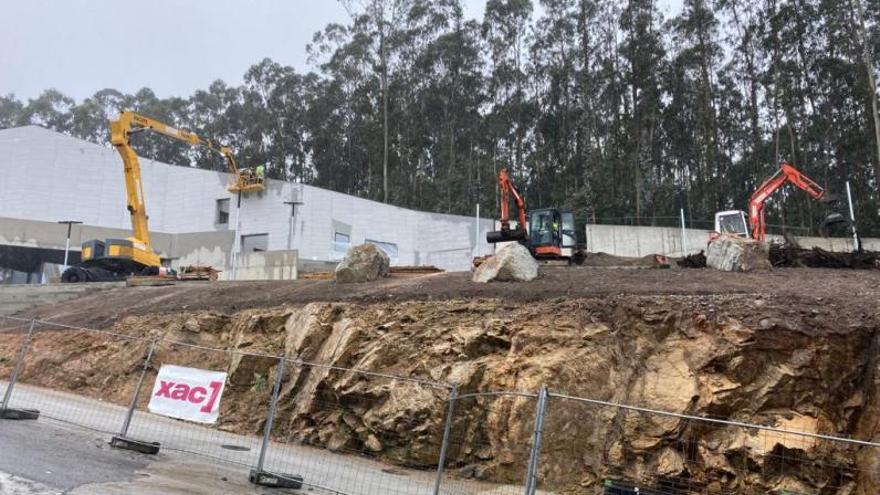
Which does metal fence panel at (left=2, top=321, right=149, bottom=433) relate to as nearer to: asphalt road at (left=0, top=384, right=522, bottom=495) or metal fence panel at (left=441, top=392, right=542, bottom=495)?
asphalt road at (left=0, top=384, right=522, bottom=495)

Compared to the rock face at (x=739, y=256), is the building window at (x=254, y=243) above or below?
above

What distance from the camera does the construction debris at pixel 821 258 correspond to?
56.5 feet

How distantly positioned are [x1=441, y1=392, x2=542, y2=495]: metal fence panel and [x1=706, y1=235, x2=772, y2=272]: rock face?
28.4ft

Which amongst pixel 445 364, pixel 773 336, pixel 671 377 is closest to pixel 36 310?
pixel 445 364

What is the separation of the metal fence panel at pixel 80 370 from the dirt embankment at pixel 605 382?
0.78 m

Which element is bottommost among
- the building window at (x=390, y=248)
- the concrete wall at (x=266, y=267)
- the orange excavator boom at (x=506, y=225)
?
the concrete wall at (x=266, y=267)

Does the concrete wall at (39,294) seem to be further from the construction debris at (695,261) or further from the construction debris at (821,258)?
the construction debris at (821,258)

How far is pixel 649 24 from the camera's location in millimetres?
49594

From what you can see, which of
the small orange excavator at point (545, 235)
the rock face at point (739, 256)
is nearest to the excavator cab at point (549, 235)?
the small orange excavator at point (545, 235)

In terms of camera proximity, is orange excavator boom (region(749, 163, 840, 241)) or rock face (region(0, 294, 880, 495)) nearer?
rock face (region(0, 294, 880, 495))

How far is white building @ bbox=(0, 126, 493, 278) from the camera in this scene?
40438mm

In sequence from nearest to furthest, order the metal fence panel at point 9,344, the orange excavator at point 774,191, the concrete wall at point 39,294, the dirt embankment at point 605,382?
the dirt embankment at point 605,382 < the metal fence panel at point 9,344 < the orange excavator at point 774,191 < the concrete wall at point 39,294

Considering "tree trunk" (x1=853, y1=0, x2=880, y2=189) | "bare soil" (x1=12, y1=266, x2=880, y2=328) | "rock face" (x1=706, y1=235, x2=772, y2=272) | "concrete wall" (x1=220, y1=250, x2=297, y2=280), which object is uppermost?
"tree trunk" (x1=853, y1=0, x2=880, y2=189)

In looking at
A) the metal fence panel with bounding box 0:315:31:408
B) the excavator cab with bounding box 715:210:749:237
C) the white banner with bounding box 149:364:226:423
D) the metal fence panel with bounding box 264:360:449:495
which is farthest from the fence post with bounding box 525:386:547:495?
the excavator cab with bounding box 715:210:749:237
